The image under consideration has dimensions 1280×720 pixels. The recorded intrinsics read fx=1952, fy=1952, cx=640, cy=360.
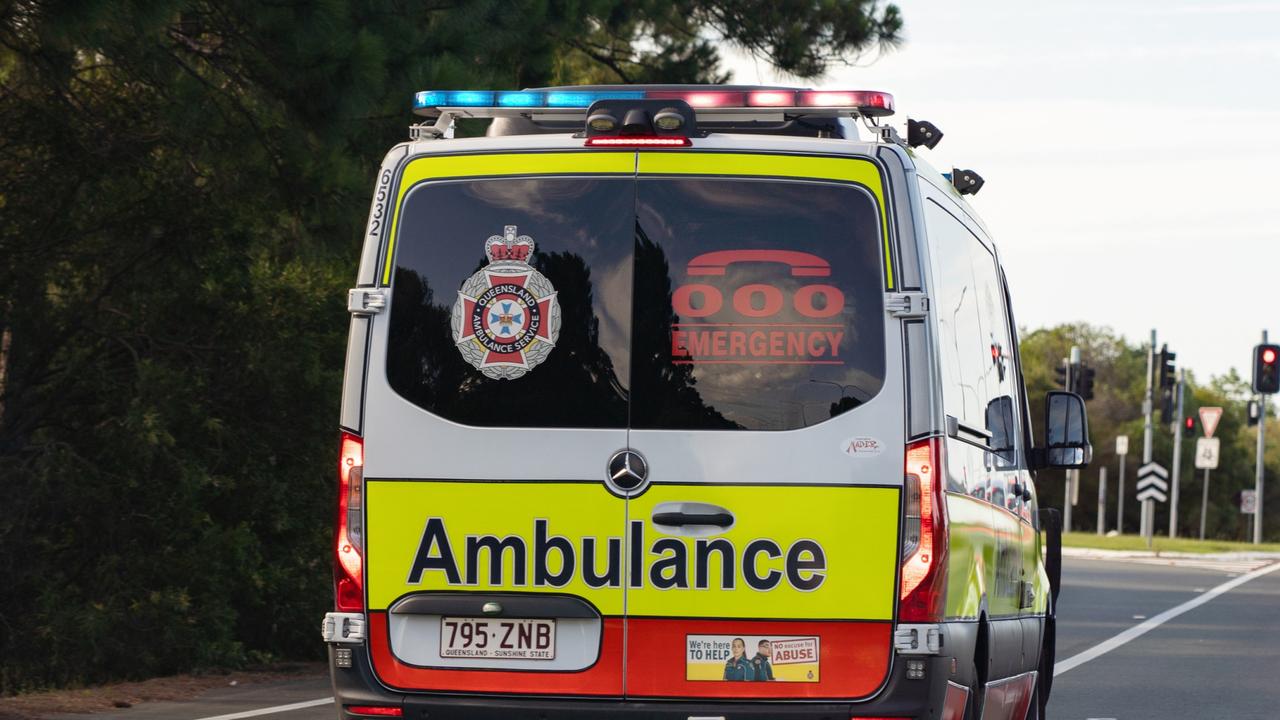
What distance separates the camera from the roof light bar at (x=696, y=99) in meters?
6.81

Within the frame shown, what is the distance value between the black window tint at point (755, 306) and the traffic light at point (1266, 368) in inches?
1619

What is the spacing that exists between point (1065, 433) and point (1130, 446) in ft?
319

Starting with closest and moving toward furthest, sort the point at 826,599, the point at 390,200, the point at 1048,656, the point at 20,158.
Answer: the point at 826,599 < the point at 390,200 < the point at 1048,656 < the point at 20,158

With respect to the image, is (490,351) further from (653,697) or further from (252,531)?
(252,531)

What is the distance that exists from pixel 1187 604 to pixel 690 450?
2041 cm

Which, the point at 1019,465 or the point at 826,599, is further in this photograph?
the point at 1019,465

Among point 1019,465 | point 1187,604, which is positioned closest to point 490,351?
point 1019,465

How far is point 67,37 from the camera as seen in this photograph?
11.1 m

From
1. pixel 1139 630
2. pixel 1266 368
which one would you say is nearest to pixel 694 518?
pixel 1139 630

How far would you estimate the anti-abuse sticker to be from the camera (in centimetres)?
627

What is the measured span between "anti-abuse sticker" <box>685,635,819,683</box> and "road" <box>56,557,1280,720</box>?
18.4 ft

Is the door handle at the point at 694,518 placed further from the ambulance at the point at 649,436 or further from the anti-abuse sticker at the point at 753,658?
the anti-abuse sticker at the point at 753,658

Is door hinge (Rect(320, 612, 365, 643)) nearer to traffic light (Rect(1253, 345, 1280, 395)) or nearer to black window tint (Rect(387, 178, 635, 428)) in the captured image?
black window tint (Rect(387, 178, 635, 428))

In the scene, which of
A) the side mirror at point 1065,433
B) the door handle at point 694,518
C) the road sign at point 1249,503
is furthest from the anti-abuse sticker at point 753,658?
the road sign at point 1249,503
